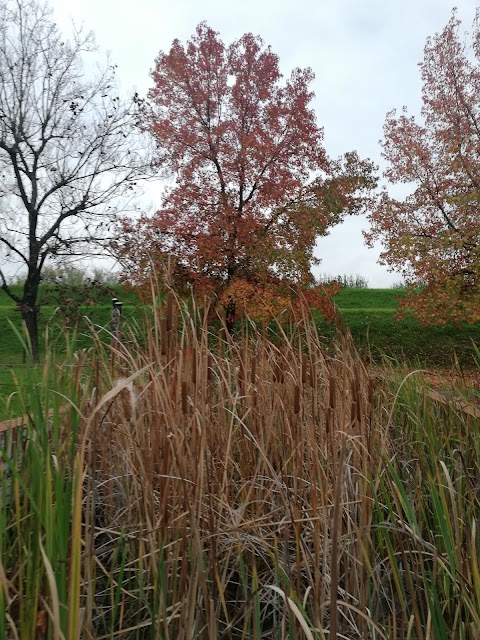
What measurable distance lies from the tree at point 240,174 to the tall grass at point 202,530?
281 inches

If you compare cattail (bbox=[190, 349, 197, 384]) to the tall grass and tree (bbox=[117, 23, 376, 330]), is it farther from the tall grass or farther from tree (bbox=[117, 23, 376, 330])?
tree (bbox=[117, 23, 376, 330])

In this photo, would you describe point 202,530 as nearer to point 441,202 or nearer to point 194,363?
point 194,363

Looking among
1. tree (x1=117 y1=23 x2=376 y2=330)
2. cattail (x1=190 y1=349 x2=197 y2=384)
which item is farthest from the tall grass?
tree (x1=117 y1=23 x2=376 y2=330)

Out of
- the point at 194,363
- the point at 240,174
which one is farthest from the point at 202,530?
the point at 240,174

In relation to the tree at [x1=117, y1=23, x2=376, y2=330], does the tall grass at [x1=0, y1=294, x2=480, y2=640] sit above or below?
below

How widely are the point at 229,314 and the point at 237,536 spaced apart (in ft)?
29.5

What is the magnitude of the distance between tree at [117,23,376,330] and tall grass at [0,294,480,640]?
23.4 feet

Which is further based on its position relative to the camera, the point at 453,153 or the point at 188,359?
the point at 453,153

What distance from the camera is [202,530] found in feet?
5.74

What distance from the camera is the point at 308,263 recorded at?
971cm

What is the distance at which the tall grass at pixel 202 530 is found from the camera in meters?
1.35

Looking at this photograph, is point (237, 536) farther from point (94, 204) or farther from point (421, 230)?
point (421, 230)

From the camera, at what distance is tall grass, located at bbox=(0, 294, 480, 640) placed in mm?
1354

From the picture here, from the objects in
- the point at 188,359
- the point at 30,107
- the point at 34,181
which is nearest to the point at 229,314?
the point at 34,181
